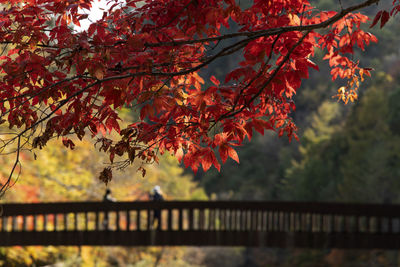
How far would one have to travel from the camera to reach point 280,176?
98.9 feet

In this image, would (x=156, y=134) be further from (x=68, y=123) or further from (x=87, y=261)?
(x=87, y=261)

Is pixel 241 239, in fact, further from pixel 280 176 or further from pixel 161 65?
pixel 280 176

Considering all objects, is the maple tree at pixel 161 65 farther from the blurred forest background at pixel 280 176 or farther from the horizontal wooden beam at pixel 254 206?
the blurred forest background at pixel 280 176

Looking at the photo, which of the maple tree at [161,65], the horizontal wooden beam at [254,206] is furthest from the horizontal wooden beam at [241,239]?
the maple tree at [161,65]

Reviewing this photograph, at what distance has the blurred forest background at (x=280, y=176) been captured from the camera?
11891 mm

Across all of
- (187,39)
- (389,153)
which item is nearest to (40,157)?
(187,39)

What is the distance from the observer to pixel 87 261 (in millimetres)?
12336

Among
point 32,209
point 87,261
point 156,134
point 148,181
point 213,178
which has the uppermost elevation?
point 156,134

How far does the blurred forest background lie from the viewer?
11.9 meters

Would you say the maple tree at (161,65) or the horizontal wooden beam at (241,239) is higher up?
the maple tree at (161,65)

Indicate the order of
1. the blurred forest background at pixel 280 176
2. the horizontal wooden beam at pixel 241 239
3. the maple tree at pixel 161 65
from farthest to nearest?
1. the blurred forest background at pixel 280 176
2. the horizontal wooden beam at pixel 241 239
3. the maple tree at pixel 161 65

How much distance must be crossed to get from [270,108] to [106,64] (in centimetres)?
144

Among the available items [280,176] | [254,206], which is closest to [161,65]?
[254,206]

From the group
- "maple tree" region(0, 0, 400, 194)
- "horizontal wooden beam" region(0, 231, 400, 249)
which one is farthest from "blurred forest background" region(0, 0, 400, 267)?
"maple tree" region(0, 0, 400, 194)
